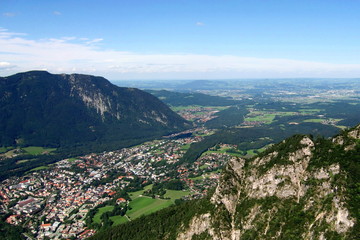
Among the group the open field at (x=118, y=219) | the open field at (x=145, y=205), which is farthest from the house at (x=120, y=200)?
the open field at (x=118, y=219)

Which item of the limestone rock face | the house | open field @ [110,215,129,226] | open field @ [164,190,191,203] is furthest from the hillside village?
the limestone rock face

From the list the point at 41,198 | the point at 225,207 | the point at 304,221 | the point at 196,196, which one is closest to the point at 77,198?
the point at 41,198

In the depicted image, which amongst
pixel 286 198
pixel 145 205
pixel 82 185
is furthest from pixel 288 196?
pixel 82 185

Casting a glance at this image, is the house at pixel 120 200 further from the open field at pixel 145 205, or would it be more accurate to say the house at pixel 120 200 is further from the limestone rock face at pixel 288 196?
the limestone rock face at pixel 288 196

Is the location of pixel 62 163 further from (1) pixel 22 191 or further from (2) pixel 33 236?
(2) pixel 33 236

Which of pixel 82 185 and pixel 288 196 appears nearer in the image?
pixel 288 196

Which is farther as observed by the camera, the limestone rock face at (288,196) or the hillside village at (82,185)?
the hillside village at (82,185)

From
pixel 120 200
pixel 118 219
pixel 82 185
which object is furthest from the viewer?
pixel 82 185

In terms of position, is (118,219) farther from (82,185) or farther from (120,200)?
(82,185)
